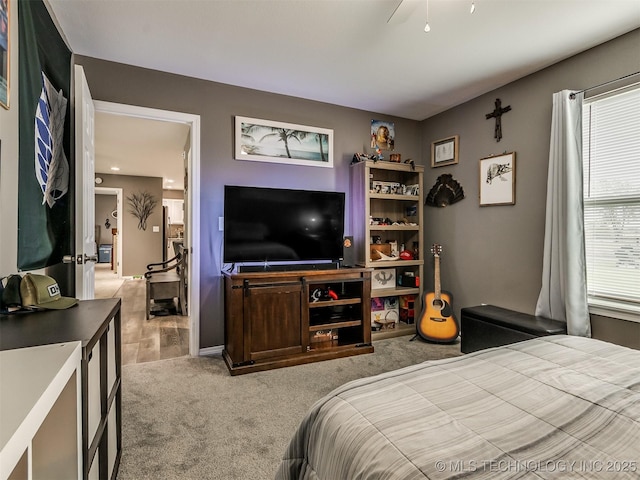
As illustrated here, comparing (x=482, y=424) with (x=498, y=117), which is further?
(x=498, y=117)

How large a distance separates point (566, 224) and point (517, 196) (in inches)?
22.9

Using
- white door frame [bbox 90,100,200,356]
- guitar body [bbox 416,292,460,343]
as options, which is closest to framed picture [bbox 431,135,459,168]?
guitar body [bbox 416,292,460,343]

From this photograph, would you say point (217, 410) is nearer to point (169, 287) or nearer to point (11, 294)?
point (11, 294)

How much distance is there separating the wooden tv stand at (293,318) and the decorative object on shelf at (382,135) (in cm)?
160

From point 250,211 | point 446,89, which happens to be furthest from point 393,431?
point 446,89

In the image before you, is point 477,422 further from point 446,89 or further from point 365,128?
point 365,128

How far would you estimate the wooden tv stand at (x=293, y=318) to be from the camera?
2.64 m

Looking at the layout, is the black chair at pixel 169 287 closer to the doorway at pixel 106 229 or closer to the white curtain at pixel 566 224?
the white curtain at pixel 566 224

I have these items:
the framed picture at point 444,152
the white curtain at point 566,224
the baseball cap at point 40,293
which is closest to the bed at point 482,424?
the baseball cap at point 40,293

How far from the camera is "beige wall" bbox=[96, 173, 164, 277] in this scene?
7.38 m

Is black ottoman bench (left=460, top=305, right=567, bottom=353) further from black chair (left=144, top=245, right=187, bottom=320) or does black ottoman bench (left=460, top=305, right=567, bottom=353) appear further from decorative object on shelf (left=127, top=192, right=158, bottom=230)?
decorative object on shelf (left=127, top=192, right=158, bottom=230)

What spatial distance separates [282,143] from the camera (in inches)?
130

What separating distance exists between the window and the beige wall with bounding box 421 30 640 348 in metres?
0.18

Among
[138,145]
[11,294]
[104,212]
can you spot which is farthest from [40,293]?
[104,212]
